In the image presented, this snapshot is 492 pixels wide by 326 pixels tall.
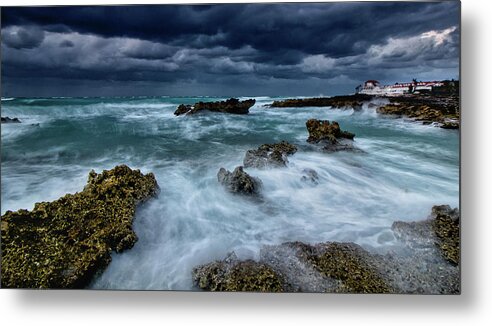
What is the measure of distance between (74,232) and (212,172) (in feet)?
3.14

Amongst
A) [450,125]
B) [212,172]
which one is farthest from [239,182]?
[450,125]

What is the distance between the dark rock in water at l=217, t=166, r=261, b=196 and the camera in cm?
239

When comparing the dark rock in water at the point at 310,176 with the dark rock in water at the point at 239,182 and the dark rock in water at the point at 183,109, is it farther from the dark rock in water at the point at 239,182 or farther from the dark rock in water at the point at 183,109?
the dark rock in water at the point at 183,109

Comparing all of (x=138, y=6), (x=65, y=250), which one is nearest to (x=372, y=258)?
(x=65, y=250)

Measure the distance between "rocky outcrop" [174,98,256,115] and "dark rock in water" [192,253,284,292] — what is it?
38.9 inches

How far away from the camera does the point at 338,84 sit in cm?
243

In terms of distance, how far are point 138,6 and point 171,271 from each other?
5.55ft

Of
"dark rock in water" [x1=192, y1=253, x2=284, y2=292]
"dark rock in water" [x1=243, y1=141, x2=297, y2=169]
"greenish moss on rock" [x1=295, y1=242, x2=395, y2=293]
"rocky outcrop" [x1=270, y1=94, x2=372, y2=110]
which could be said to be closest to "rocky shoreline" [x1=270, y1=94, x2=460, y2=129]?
"rocky outcrop" [x1=270, y1=94, x2=372, y2=110]

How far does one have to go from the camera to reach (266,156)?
2420 mm

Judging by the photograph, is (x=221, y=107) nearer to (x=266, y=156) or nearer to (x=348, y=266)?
(x=266, y=156)

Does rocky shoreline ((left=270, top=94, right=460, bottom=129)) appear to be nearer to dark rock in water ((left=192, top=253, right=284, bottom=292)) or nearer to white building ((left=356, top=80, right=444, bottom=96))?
white building ((left=356, top=80, right=444, bottom=96))

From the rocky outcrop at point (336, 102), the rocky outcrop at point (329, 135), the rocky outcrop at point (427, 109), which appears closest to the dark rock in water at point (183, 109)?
the rocky outcrop at point (336, 102)

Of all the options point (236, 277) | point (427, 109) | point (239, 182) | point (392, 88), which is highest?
point (392, 88)

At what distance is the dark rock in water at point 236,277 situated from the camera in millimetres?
2205
